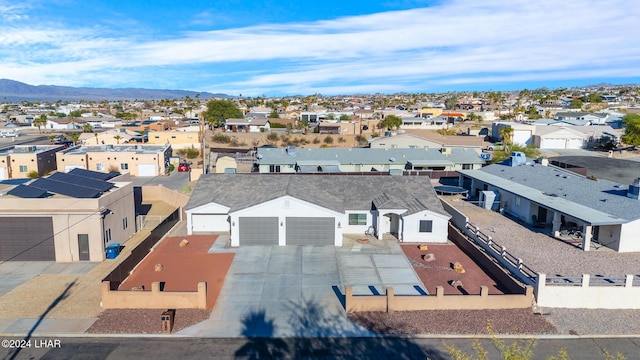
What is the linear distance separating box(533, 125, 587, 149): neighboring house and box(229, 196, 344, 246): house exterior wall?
190 feet

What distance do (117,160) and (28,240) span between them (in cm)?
2991

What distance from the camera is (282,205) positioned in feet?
91.2

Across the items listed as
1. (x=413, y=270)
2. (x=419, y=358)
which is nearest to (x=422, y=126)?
(x=413, y=270)

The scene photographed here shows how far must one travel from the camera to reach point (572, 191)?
31781 millimetres

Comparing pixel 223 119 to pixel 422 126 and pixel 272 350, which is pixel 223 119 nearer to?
pixel 422 126

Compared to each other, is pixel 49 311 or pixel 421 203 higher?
pixel 421 203

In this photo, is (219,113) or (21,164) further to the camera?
(219,113)

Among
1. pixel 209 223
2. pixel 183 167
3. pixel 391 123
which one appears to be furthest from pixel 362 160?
pixel 391 123

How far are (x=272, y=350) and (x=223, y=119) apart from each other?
9188cm

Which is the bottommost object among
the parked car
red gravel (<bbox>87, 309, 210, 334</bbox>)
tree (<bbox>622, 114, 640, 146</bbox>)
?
red gravel (<bbox>87, 309, 210, 334</bbox>)

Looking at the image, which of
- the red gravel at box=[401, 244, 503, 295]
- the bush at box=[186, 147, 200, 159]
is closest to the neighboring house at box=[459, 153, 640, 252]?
the red gravel at box=[401, 244, 503, 295]

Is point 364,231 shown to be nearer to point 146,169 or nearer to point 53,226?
point 53,226

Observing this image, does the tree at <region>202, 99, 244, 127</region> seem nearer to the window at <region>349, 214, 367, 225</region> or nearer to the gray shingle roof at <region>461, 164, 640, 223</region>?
the gray shingle roof at <region>461, 164, 640, 223</region>

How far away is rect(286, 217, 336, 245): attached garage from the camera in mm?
28078
